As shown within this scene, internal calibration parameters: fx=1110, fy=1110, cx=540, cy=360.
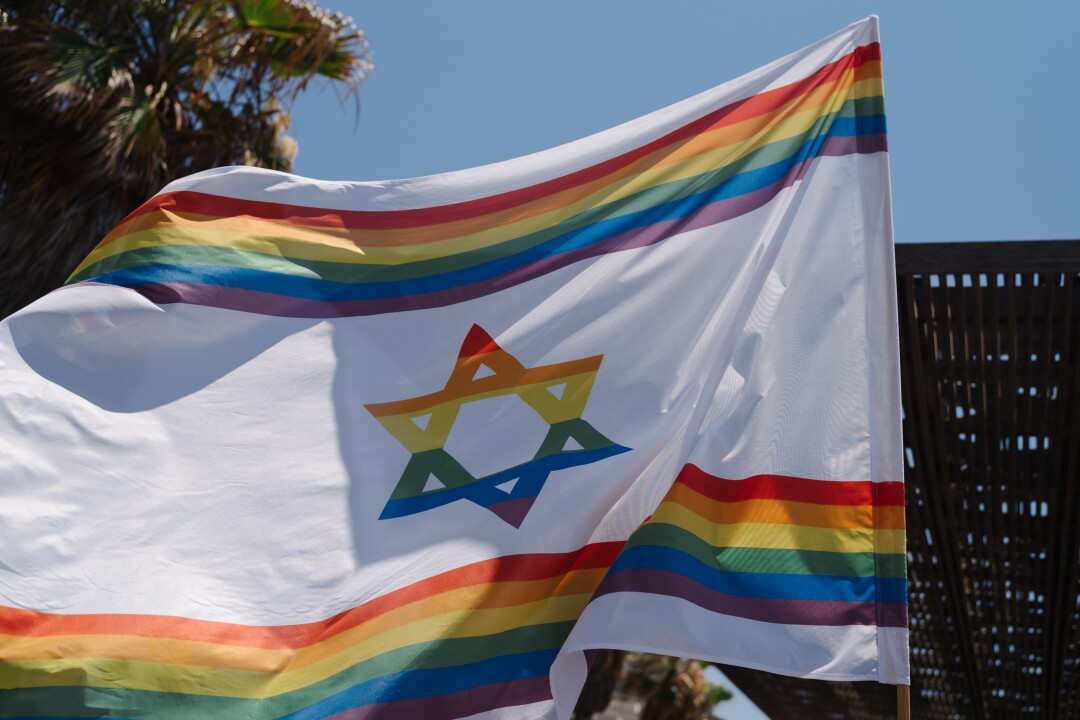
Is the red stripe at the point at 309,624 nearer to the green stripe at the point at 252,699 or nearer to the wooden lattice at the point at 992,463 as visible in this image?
the green stripe at the point at 252,699

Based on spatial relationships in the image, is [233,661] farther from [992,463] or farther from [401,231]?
[992,463]

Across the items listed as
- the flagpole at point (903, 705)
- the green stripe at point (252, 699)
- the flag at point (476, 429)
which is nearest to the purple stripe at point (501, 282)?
the flag at point (476, 429)

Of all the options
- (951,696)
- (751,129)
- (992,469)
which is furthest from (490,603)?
(951,696)

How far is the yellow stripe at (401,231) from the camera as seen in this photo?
12.7 feet

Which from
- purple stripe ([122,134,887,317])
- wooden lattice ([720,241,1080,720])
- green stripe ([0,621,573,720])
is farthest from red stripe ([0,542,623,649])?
wooden lattice ([720,241,1080,720])

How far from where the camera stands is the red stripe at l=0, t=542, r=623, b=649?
314 cm

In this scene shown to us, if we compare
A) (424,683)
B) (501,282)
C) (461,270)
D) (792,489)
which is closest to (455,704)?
(424,683)

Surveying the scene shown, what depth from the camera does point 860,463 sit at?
309cm

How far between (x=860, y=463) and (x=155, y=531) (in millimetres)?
2109

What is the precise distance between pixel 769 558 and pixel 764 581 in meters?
0.08

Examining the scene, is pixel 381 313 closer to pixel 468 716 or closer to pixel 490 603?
pixel 490 603

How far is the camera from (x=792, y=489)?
123 inches

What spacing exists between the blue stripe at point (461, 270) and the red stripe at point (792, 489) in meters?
1.04

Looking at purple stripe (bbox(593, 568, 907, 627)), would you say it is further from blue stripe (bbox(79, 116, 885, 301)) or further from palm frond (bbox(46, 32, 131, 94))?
palm frond (bbox(46, 32, 131, 94))
